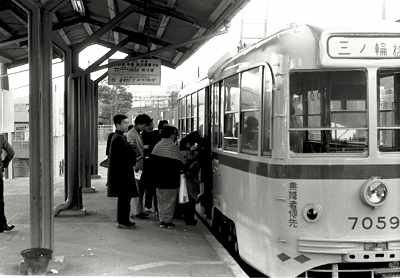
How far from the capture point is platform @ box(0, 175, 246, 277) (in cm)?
606

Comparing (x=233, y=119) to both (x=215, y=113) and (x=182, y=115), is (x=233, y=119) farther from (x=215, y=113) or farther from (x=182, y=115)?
(x=182, y=115)

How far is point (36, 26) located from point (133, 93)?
47.8m

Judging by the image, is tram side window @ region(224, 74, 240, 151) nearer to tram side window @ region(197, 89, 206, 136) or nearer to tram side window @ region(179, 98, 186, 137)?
tram side window @ region(197, 89, 206, 136)

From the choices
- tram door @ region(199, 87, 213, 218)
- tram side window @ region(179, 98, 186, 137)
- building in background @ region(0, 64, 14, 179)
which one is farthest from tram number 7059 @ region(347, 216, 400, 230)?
building in background @ region(0, 64, 14, 179)

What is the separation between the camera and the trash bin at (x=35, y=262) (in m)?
5.66

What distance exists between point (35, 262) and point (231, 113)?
2.80 metres

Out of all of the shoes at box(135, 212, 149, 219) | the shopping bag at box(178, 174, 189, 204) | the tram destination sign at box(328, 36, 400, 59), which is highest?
the tram destination sign at box(328, 36, 400, 59)

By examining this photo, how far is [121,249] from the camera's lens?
7031 millimetres

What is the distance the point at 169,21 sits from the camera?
1101cm

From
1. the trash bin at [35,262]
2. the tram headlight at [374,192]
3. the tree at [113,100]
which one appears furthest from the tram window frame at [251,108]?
the tree at [113,100]

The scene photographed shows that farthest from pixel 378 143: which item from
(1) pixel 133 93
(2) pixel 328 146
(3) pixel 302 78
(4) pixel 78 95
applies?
(1) pixel 133 93

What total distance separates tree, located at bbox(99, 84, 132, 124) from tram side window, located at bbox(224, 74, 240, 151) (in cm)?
4232

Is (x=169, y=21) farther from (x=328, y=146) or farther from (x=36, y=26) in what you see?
(x=328, y=146)

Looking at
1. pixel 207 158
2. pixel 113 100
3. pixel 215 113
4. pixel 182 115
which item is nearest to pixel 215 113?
pixel 215 113
